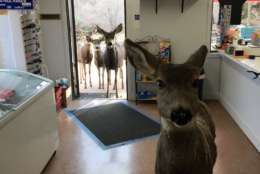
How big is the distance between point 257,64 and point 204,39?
4.68 feet

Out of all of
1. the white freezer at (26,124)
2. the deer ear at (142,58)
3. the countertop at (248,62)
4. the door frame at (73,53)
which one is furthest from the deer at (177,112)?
the door frame at (73,53)

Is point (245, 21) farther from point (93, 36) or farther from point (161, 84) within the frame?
point (161, 84)

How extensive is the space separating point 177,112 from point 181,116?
23mm

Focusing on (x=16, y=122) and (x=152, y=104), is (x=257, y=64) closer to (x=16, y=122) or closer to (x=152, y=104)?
(x=152, y=104)

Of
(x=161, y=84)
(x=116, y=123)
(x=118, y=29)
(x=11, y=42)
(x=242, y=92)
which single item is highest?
(x=118, y=29)

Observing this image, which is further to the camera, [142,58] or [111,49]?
[111,49]

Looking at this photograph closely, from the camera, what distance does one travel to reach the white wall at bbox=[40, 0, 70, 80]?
4.86m

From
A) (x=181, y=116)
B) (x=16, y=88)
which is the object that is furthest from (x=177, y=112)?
(x=16, y=88)

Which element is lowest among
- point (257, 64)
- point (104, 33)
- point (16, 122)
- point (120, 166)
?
point (120, 166)

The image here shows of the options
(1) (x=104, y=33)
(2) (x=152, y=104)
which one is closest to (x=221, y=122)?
(2) (x=152, y=104)

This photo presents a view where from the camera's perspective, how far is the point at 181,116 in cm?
120

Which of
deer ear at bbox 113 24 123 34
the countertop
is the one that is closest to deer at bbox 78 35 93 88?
deer ear at bbox 113 24 123 34

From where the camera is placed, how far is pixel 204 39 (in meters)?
4.66

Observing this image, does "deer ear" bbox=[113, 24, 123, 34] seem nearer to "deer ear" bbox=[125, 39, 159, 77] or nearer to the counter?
the counter
